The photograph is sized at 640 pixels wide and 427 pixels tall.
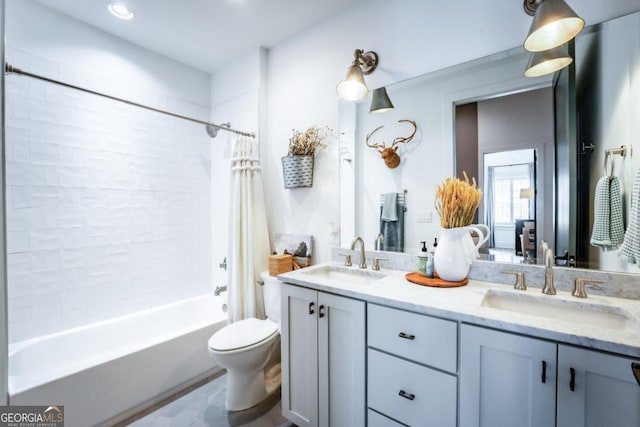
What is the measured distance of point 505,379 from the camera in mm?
945

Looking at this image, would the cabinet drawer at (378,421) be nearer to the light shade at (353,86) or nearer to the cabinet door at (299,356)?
the cabinet door at (299,356)

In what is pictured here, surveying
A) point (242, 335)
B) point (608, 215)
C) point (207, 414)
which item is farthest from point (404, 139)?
point (207, 414)

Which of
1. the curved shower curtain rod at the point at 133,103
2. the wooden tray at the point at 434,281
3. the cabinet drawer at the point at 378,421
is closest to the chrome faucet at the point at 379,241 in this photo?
the wooden tray at the point at 434,281

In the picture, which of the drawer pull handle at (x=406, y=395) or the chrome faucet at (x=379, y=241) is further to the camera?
the chrome faucet at (x=379, y=241)

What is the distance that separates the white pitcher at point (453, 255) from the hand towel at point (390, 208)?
0.39m

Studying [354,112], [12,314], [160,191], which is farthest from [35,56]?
[354,112]

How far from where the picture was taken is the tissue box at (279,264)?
6.92ft

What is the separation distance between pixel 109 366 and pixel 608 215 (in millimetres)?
2652

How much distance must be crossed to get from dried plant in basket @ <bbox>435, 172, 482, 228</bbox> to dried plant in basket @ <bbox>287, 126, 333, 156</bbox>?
40.2 inches

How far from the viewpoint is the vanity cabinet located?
80cm

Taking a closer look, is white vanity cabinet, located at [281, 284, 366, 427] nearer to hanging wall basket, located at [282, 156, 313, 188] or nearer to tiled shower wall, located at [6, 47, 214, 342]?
hanging wall basket, located at [282, 156, 313, 188]

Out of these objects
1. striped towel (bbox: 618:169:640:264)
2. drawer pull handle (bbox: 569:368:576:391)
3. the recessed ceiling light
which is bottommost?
drawer pull handle (bbox: 569:368:576:391)

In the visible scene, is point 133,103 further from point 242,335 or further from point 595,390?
point 595,390

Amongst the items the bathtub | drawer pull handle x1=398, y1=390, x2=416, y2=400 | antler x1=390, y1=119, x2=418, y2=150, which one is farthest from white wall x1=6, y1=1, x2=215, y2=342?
drawer pull handle x1=398, y1=390, x2=416, y2=400
